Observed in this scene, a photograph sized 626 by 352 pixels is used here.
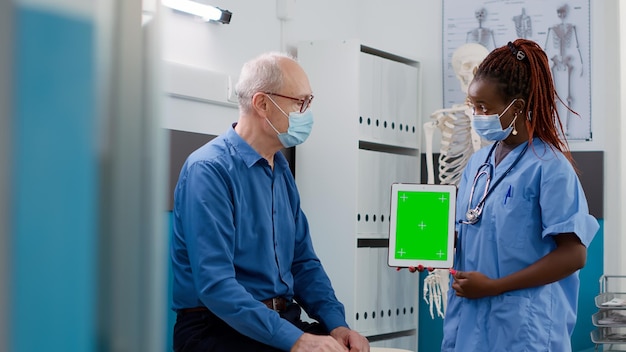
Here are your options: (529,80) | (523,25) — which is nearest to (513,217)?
(529,80)

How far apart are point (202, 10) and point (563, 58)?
5.84 ft

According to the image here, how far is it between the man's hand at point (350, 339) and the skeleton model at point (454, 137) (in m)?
1.51

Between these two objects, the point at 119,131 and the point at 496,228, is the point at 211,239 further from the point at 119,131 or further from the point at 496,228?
the point at 119,131

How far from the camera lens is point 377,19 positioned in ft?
14.4

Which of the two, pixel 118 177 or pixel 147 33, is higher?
pixel 147 33

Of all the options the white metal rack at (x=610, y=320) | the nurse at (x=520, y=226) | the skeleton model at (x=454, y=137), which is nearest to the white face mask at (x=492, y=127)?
the nurse at (x=520, y=226)

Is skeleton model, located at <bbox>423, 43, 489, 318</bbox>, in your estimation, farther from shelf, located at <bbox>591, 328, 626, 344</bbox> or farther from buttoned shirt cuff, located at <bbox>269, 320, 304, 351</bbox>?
buttoned shirt cuff, located at <bbox>269, 320, 304, 351</bbox>

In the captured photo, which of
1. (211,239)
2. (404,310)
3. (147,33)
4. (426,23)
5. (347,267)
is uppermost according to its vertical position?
(426,23)

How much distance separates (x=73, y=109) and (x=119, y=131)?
0.18 feet

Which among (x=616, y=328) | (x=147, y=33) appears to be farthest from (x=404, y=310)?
(x=147, y=33)

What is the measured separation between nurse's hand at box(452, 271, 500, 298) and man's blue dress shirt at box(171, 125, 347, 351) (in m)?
0.37

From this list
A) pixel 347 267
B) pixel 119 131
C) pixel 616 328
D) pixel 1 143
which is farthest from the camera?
Answer: pixel 347 267

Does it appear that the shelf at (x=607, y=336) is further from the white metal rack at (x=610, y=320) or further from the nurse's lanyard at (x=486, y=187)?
the nurse's lanyard at (x=486, y=187)

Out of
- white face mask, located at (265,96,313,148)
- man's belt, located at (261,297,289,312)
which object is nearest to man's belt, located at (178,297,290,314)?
man's belt, located at (261,297,289,312)
